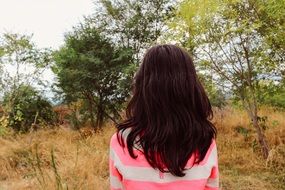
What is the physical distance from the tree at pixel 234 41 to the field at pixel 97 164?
0.49 meters

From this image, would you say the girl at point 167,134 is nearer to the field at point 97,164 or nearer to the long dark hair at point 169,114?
the long dark hair at point 169,114

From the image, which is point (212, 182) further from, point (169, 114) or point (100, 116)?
point (100, 116)

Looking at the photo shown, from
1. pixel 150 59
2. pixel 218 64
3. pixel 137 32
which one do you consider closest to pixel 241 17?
pixel 218 64

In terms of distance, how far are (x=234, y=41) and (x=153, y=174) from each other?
598 centimetres

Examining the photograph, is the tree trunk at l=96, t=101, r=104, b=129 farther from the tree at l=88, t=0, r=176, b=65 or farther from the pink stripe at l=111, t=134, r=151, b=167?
the pink stripe at l=111, t=134, r=151, b=167

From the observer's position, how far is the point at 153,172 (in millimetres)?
1693

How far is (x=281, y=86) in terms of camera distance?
7473mm

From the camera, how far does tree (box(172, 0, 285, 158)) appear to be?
6672 millimetres

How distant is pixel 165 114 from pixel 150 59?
223 mm

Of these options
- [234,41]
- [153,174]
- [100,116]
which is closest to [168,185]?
[153,174]

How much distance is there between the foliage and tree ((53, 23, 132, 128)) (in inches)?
71.4

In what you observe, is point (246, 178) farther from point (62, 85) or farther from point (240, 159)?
point (62, 85)

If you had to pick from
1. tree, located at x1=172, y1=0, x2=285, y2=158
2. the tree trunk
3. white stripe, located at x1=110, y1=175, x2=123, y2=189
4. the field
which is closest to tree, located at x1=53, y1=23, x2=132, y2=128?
the tree trunk

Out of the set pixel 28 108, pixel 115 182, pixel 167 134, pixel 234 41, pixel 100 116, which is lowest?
pixel 115 182
